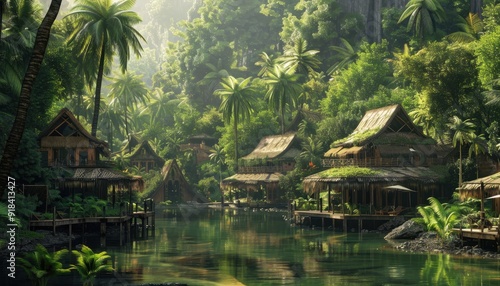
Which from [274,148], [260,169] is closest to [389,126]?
[260,169]

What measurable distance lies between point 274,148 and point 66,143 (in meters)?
44.0

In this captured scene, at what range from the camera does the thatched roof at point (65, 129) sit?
6025cm

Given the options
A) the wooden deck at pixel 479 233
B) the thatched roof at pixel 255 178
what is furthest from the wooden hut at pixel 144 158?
the wooden deck at pixel 479 233

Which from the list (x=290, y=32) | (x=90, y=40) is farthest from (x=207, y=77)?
(x=90, y=40)

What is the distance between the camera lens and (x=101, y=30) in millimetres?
67312

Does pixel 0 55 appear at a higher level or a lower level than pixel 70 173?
higher

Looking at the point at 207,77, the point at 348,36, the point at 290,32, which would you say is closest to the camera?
the point at 348,36

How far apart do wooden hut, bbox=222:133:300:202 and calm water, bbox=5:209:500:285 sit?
34277mm

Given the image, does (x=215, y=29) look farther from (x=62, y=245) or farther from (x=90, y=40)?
(x=62, y=245)

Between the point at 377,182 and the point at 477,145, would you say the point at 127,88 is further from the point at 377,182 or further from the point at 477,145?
the point at 477,145

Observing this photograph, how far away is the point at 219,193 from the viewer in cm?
11456

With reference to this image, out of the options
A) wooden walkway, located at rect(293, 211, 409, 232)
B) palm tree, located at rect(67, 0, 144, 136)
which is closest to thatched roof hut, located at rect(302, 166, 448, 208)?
wooden walkway, located at rect(293, 211, 409, 232)

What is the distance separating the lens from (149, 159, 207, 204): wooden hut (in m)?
107

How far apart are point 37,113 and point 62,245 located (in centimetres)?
1369
